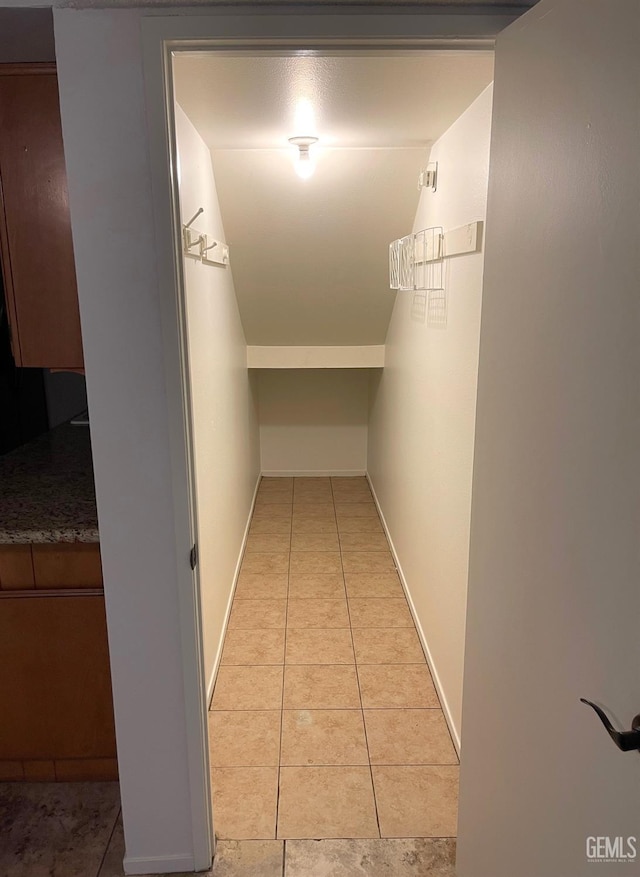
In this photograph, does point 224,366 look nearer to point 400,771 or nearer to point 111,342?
point 111,342

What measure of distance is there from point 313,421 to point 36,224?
3448mm

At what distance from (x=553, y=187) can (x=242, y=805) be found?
1.89 meters

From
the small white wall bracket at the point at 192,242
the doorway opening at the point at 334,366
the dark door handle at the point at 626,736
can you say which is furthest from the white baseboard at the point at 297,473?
the dark door handle at the point at 626,736

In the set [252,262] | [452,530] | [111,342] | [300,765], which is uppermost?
[252,262]

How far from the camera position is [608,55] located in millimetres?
872

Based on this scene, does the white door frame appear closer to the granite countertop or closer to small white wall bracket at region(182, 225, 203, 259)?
the granite countertop

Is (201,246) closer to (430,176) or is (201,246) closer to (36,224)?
(36,224)

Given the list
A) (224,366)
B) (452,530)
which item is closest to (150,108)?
(452,530)

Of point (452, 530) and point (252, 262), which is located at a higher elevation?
point (252, 262)

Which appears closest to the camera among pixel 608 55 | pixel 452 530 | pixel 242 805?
pixel 608 55

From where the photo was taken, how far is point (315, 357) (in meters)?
4.26

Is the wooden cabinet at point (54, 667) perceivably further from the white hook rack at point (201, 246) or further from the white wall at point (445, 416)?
the white wall at point (445, 416)

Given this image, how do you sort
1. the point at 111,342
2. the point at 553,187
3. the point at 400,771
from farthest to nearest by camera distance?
the point at 400,771 < the point at 111,342 < the point at 553,187

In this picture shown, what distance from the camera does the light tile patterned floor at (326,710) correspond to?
1.89m
